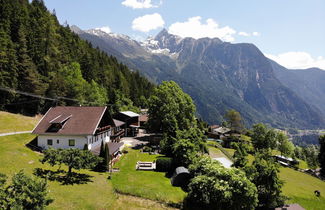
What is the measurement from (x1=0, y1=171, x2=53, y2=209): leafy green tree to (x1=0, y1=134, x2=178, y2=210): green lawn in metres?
4.00

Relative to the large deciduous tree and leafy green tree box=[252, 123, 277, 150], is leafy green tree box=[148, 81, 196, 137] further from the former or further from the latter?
leafy green tree box=[252, 123, 277, 150]

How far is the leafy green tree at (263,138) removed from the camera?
279 ft

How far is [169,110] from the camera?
60.1 meters

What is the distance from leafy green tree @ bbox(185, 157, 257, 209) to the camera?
25.8 meters

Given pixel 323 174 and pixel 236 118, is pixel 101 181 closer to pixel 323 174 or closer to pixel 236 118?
pixel 323 174

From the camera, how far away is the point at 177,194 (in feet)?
98.0

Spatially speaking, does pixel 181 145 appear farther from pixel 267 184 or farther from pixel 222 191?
pixel 267 184

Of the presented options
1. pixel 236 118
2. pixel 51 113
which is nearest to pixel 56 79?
pixel 51 113

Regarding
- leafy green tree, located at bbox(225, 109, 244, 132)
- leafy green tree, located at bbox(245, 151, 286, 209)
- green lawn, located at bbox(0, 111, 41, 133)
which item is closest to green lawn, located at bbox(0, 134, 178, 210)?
green lawn, located at bbox(0, 111, 41, 133)

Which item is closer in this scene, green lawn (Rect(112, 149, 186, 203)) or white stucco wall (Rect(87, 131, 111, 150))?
green lawn (Rect(112, 149, 186, 203))

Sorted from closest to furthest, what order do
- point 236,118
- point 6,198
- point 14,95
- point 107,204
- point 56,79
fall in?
point 6,198, point 107,204, point 14,95, point 56,79, point 236,118

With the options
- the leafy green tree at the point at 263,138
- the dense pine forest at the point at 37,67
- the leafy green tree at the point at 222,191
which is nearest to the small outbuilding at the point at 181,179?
the leafy green tree at the point at 222,191

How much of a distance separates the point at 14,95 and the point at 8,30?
2081cm

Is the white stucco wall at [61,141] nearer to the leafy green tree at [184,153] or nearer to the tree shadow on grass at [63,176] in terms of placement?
the tree shadow on grass at [63,176]
